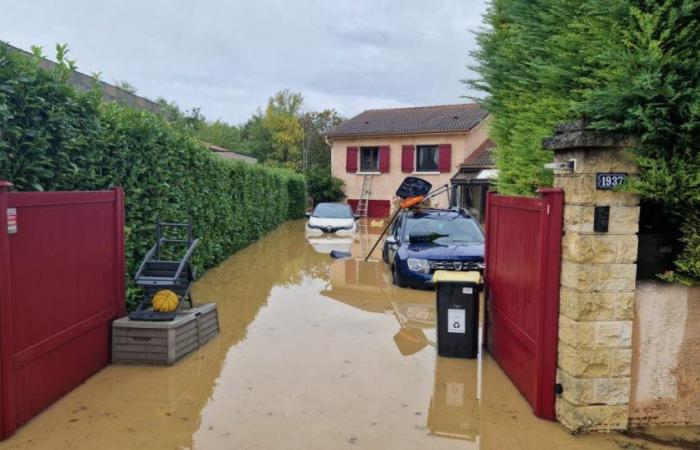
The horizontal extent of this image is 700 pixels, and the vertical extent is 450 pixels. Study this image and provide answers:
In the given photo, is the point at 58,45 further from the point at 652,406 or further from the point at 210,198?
the point at 652,406

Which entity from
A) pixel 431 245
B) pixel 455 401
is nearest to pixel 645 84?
pixel 455 401

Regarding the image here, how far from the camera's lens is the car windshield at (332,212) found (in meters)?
19.1

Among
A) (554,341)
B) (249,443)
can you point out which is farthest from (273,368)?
(554,341)

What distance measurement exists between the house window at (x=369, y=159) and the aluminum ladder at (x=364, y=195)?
1.68ft

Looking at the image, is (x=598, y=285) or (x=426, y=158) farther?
(x=426, y=158)

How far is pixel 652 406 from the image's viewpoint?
3.89 m

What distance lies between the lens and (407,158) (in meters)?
26.9

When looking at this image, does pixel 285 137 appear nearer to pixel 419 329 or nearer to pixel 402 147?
pixel 402 147

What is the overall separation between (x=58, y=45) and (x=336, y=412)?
15.1 feet

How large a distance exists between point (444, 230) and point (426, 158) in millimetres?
17489

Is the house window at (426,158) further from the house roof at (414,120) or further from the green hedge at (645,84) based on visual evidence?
the green hedge at (645,84)

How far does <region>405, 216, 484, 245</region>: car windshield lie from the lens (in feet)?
31.5

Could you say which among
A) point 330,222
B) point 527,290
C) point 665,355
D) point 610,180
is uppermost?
point 610,180

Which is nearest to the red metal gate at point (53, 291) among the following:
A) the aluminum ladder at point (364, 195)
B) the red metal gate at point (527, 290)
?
the red metal gate at point (527, 290)
